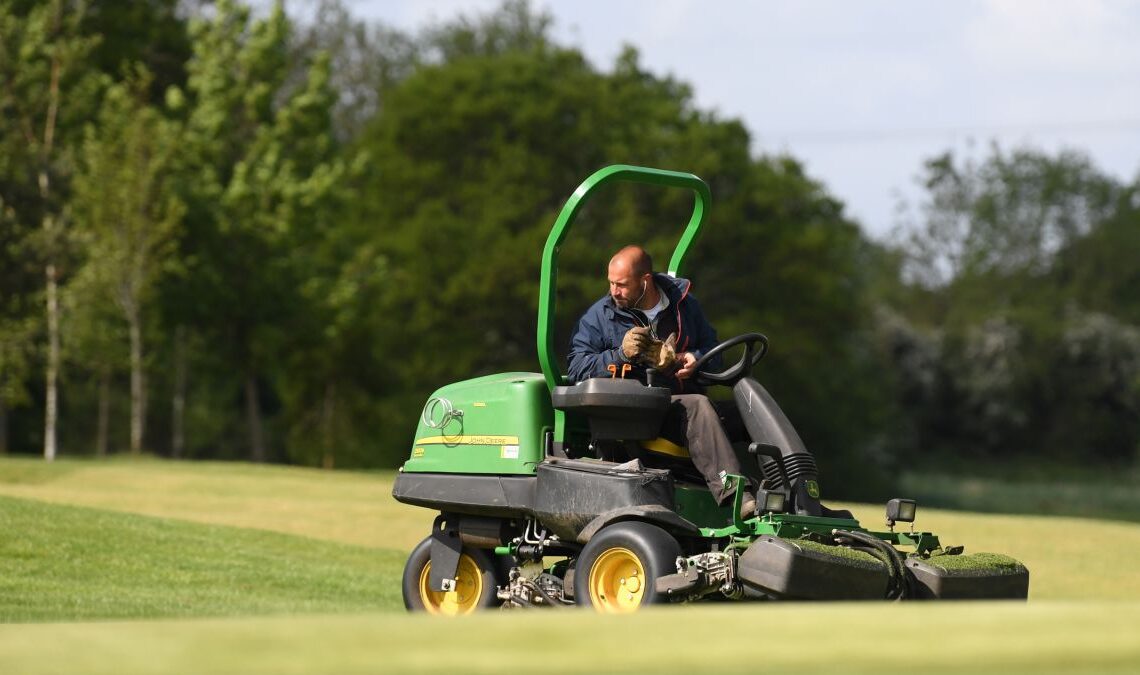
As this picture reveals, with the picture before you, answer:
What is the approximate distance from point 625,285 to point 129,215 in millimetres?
27347

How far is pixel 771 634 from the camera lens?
15.3 feet

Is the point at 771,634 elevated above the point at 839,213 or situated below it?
below

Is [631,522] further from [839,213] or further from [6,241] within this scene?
[839,213]

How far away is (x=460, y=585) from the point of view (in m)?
9.81

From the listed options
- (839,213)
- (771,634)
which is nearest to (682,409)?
(771,634)

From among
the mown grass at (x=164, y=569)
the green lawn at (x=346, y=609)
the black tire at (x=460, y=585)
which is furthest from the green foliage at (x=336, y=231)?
the black tire at (x=460, y=585)

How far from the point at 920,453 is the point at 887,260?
2017 cm

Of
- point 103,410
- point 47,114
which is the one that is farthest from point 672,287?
point 103,410

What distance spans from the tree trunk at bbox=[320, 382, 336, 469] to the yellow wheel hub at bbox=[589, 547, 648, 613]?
38741mm

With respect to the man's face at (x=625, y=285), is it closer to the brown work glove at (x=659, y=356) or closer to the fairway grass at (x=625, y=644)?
the brown work glove at (x=659, y=356)

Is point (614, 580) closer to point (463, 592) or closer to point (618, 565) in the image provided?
point (618, 565)

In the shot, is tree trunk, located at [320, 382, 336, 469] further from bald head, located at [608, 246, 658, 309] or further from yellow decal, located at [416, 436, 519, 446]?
bald head, located at [608, 246, 658, 309]

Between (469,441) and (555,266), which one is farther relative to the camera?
(469,441)

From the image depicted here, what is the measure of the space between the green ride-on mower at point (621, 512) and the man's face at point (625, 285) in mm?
351
